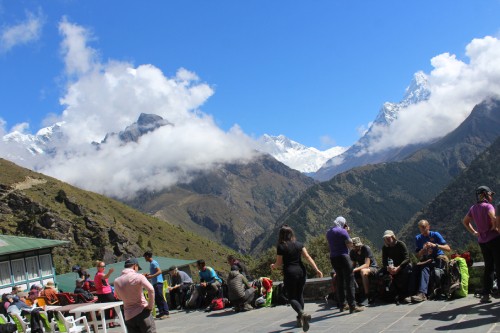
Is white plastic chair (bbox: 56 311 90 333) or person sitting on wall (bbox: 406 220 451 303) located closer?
white plastic chair (bbox: 56 311 90 333)

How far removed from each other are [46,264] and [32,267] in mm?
1347

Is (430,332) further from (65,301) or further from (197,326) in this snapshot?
(65,301)

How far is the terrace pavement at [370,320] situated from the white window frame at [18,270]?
22891mm

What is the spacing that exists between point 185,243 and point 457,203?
108 m

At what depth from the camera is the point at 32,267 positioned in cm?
3334

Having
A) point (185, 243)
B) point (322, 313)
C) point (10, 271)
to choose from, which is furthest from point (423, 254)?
point (185, 243)

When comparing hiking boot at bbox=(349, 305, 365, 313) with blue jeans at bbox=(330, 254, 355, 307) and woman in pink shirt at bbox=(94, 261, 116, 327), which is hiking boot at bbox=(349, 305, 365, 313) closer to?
blue jeans at bbox=(330, 254, 355, 307)

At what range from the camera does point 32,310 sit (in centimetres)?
1094

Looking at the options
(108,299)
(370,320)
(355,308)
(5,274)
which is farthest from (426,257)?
(5,274)

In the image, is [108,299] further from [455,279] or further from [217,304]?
[455,279]

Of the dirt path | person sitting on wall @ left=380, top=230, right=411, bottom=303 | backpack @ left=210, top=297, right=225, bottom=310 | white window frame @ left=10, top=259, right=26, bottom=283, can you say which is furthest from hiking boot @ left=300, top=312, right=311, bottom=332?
the dirt path

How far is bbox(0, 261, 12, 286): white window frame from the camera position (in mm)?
30812

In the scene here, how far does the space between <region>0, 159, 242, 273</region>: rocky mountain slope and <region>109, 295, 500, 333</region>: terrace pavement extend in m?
71.0

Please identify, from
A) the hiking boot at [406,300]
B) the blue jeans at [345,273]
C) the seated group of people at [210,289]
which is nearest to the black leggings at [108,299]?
the seated group of people at [210,289]
